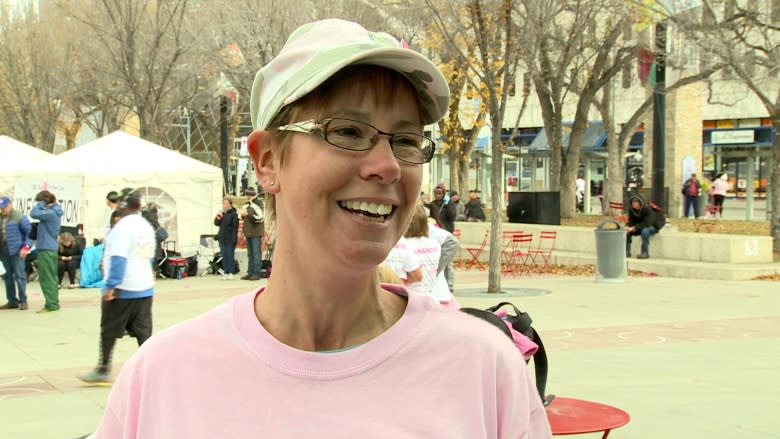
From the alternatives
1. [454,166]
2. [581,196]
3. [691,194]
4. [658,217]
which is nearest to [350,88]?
[658,217]

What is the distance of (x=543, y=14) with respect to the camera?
18750 millimetres

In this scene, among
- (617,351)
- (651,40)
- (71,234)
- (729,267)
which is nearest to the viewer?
(617,351)

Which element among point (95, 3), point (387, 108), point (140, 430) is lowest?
point (140, 430)

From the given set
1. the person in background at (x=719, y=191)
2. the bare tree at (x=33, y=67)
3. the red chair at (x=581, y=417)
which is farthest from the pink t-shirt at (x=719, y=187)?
the red chair at (x=581, y=417)

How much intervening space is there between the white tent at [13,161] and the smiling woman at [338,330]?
73.2 ft

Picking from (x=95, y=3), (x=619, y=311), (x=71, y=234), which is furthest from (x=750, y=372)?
(x=95, y=3)

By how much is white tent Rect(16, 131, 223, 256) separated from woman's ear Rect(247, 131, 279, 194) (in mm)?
20972

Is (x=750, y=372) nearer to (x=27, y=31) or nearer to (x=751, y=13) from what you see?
(x=751, y=13)

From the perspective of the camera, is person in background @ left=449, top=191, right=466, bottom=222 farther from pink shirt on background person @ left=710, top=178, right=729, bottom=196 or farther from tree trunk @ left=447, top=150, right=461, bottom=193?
pink shirt on background person @ left=710, top=178, right=729, bottom=196

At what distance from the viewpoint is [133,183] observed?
22234 mm

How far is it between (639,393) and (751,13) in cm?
1266

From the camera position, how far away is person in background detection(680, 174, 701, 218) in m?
31.5

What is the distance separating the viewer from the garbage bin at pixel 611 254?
17875mm

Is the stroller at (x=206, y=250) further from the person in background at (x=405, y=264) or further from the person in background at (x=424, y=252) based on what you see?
the person in background at (x=405, y=264)
